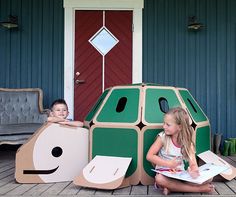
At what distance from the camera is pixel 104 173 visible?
10.9 feet

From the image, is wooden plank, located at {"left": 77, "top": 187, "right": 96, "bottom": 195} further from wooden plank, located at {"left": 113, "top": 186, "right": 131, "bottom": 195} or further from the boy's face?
the boy's face

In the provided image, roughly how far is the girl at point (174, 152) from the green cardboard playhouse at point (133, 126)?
204 mm

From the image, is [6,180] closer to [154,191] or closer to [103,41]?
[154,191]

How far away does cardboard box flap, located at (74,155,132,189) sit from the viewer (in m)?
3.22

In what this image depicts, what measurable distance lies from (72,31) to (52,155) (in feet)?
10.1

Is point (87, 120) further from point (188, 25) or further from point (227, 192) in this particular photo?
point (188, 25)

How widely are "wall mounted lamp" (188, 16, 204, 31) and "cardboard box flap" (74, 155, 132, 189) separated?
3229 mm

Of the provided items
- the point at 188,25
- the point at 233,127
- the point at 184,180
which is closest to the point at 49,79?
the point at 188,25

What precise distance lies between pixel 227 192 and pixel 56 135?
163 centimetres

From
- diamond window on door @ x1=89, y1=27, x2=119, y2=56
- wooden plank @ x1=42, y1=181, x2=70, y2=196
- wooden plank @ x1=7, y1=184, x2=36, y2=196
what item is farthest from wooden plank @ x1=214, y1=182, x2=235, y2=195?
diamond window on door @ x1=89, y1=27, x2=119, y2=56

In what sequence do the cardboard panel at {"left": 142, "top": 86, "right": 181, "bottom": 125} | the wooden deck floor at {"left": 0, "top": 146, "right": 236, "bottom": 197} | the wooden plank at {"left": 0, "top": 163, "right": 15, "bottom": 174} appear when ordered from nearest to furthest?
the wooden deck floor at {"left": 0, "top": 146, "right": 236, "bottom": 197} → the cardboard panel at {"left": 142, "top": 86, "right": 181, "bottom": 125} → the wooden plank at {"left": 0, "top": 163, "right": 15, "bottom": 174}

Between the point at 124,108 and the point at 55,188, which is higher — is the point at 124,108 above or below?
above

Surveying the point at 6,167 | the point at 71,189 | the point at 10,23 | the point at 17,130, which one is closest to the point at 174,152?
the point at 71,189

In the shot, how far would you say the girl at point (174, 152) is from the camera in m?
3.17
